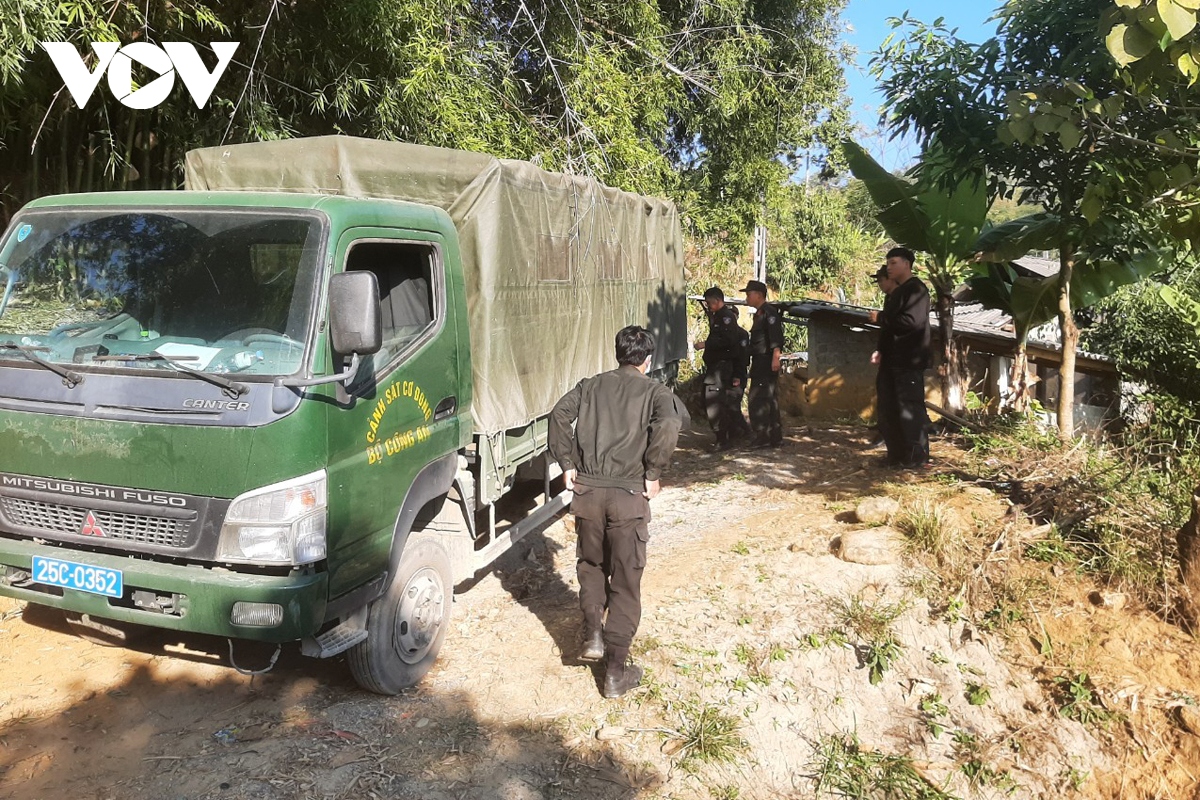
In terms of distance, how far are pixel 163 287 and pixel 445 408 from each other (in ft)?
4.39

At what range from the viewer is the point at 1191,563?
4.81 meters

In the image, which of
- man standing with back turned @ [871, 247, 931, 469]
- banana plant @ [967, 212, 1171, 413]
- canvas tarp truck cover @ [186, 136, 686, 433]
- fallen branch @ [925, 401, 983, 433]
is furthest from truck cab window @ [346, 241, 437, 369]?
fallen branch @ [925, 401, 983, 433]

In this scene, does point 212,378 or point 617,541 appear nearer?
point 212,378

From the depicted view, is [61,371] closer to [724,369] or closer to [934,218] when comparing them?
[724,369]

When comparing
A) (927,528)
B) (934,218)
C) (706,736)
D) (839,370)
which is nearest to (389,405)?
(706,736)

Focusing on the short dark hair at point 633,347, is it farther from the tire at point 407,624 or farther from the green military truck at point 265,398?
the tire at point 407,624

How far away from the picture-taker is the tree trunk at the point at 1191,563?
187 inches

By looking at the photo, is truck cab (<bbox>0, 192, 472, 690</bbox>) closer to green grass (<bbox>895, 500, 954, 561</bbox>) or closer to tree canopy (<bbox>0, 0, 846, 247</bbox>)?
tree canopy (<bbox>0, 0, 846, 247</bbox>)

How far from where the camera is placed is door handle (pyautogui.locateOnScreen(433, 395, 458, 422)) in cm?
414

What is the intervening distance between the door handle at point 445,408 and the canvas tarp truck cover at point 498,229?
19cm

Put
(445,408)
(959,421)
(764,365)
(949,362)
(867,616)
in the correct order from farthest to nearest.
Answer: (764,365) < (949,362) < (959,421) < (867,616) < (445,408)

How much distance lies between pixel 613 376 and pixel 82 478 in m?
2.22

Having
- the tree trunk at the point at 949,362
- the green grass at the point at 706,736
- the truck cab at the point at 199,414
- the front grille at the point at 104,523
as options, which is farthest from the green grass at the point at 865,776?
the tree trunk at the point at 949,362

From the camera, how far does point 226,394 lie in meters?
3.21
